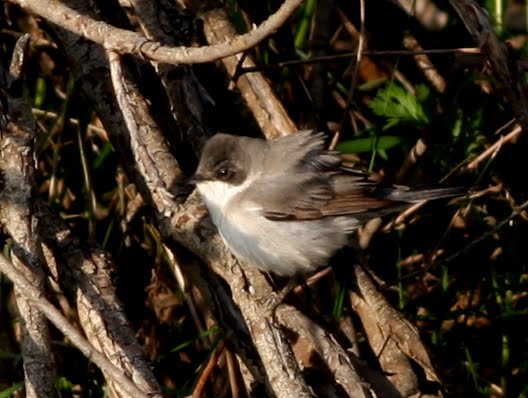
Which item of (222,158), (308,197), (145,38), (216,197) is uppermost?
(145,38)

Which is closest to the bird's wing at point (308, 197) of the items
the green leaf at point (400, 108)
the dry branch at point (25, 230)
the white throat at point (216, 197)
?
the white throat at point (216, 197)

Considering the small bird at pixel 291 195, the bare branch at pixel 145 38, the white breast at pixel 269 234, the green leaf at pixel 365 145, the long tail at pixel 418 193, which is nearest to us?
the bare branch at pixel 145 38

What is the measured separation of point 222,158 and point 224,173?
0.46 feet

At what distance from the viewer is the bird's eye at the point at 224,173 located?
4.48 m

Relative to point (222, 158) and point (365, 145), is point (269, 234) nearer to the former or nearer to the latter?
point (222, 158)

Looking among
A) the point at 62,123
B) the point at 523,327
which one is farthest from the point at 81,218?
the point at 523,327

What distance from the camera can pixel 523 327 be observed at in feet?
16.3

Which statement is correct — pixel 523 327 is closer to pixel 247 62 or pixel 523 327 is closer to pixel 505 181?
pixel 505 181

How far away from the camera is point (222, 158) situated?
14.5 feet

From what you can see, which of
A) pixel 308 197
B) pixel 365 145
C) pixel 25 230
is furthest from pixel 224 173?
pixel 25 230

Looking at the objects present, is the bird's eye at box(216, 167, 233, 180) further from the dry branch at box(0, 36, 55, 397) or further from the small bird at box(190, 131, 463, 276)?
the dry branch at box(0, 36, 55, 397)

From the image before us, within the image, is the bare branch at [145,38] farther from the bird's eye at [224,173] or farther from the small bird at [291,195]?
the bird's eye at [224,173]

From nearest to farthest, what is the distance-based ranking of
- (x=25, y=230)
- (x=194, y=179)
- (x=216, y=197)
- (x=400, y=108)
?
(x=25, y=230) < (x=194, y=179) < (x=216, y=197) < (x=400, y=108)

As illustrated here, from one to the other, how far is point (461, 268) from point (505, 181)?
494 millimetres
